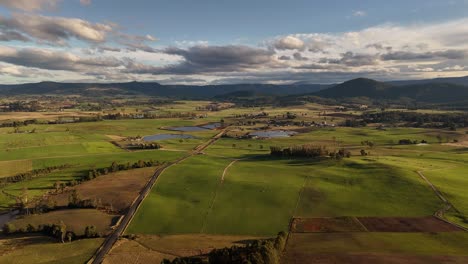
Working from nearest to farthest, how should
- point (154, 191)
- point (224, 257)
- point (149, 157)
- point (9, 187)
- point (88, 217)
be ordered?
1. point (224, 257)
2. point (88, 217)
3. point (154, 191)
4. point (9, 187)
5. point (149, 157)

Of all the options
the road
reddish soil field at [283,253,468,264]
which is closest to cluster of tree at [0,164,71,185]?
the road

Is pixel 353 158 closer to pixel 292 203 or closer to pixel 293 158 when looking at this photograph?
pixel 293 158

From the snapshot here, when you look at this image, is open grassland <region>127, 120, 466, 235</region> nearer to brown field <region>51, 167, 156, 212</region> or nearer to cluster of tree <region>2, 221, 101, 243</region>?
brown field <region>51, 167, 156, 212</region>

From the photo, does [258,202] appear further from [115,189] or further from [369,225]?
[115,189]

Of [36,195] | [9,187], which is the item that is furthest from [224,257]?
[9,187]

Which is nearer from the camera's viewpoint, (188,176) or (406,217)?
(406,217)

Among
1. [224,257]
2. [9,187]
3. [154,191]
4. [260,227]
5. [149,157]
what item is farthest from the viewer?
[149,157]
